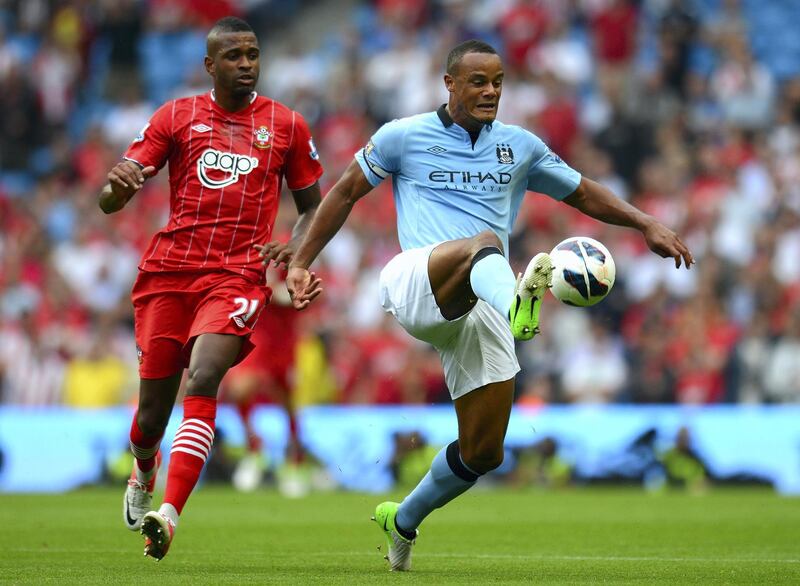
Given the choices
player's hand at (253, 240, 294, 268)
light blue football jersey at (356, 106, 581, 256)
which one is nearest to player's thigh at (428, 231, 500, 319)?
light blue football jersey at (356, 106, 581, 256)

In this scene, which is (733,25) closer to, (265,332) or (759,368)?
(759,368)

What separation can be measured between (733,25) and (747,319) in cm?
491

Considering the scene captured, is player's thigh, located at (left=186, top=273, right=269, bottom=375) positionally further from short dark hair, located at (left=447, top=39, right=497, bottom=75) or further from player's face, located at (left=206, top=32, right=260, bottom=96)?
short dark hair, located at (left=447, top=39, right=497, bottom=75)

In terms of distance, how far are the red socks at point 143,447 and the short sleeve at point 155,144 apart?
1477 mm

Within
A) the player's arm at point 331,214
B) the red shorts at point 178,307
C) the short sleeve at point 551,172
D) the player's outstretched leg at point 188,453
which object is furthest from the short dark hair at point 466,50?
the player's outstretched leg at point 188,453

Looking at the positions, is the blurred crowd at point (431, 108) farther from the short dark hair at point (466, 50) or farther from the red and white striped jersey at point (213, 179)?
the short dark hair at point (466, 50)

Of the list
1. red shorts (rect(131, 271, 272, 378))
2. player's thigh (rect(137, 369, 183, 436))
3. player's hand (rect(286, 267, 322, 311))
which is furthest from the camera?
player's thigh (rect(137, 369, 183, 436))

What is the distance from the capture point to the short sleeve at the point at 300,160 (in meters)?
8.62

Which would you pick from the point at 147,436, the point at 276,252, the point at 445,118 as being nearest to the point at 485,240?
the point at 445,118

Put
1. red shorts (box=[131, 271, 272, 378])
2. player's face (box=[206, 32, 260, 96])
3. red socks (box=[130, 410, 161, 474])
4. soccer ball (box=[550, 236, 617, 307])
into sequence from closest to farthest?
1. soccer ball (box=[550, 236, 617, 307])
2. red shorts (box=[131, 271, 272, 378])
3. player's face (box=[206, 32, 260, 96])
4. red socks (box=[130, 410, 161, 474])

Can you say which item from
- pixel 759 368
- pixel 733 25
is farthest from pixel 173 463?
pixel 733 25

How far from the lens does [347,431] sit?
16297mm

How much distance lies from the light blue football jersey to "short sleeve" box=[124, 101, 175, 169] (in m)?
1.21

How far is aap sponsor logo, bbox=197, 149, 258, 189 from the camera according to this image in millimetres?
8352
